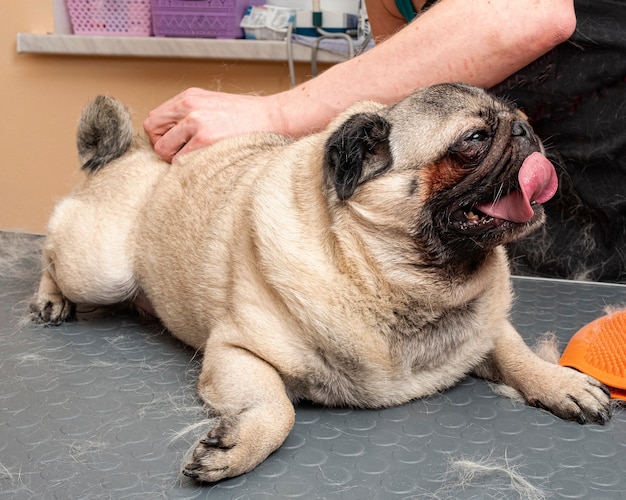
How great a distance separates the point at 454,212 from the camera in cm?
111

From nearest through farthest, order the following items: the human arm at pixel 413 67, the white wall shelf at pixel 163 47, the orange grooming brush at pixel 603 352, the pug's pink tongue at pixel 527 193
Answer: the pug's pink tongue at pixel 527 193 → the orange grooming brush at pixel 603 352 → the human arm at pixel 413 67 → the white wall shelf at pixel 163 47

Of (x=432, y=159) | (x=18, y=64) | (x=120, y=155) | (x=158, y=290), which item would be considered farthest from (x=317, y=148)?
(x=18, y=64)

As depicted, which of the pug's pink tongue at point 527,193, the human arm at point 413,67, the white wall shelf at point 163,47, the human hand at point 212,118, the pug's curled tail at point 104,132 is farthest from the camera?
the white wall shelf at point 163,47

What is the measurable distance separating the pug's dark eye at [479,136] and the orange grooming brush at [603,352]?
429mm

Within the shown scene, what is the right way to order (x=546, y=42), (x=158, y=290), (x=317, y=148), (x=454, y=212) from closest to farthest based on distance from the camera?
(x=454, y=212) → (x=317, y=148) → (x=546, y=42) → (x=158, y=290)

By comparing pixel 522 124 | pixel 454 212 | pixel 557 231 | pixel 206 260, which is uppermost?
pixel 522 124

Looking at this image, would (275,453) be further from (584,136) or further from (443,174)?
(584,136)

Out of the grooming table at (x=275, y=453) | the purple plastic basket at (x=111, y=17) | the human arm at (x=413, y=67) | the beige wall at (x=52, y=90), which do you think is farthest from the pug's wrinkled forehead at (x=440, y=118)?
the purple plastic basket at (x=111, y=17)

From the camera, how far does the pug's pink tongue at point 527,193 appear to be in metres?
1.08

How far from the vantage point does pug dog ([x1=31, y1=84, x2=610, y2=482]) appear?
1099 millimetres

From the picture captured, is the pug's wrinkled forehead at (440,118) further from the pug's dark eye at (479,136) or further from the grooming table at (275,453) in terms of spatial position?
the grooming table at (275,453)

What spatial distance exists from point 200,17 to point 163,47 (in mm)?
168

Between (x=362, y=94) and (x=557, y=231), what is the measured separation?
66cm

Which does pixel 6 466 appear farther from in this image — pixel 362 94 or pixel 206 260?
pixel 362 94
